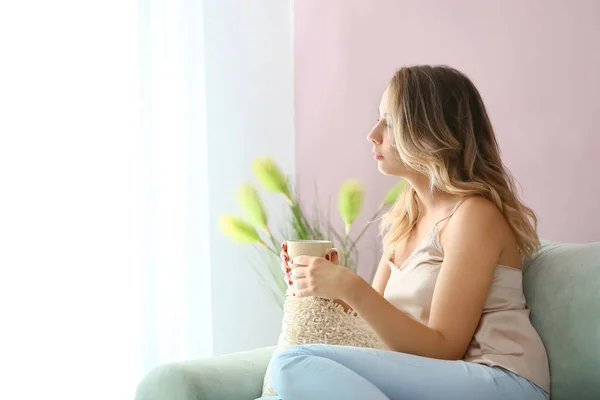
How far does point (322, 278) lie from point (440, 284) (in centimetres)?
25

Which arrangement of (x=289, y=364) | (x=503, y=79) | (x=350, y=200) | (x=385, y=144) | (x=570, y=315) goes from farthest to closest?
1. (x=350, y=200)
2. (x=503, y=79)
3. (x=385, y=144)
4. (x=570, y=315)
5. (x=289, y=364)

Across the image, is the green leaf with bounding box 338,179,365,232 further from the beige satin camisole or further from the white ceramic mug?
the white ceramic mug

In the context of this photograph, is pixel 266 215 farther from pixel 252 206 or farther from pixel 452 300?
pixel 452 300

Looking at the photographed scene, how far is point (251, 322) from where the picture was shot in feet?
10.7

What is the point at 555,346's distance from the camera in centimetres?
166

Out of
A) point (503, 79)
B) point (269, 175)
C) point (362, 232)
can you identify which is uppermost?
point (503, 79)

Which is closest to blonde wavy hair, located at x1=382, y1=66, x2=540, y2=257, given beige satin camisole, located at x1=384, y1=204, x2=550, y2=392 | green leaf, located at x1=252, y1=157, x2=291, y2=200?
beige satin camisole, located at x1=384, y1=204, x2=550, y2=392

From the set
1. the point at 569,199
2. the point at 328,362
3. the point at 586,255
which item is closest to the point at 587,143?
the point at 569,199

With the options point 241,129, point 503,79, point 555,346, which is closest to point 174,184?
point 241,129

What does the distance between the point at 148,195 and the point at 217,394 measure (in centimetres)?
127

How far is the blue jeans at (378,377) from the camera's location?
4.60 feet

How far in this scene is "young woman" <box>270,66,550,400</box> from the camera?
1.48 m

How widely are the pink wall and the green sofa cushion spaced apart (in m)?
0.50

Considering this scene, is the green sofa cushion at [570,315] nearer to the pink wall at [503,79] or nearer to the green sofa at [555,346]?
the green sofa at [555,346]
